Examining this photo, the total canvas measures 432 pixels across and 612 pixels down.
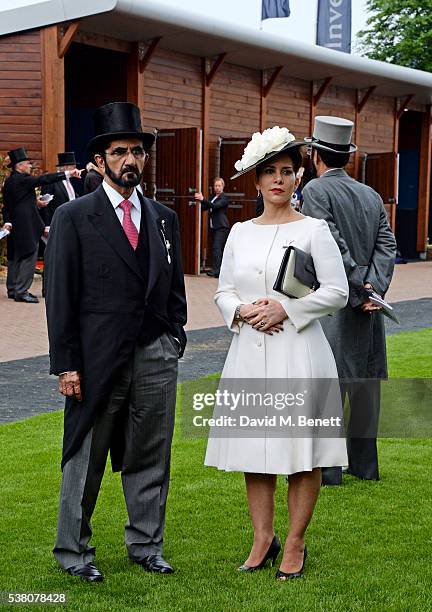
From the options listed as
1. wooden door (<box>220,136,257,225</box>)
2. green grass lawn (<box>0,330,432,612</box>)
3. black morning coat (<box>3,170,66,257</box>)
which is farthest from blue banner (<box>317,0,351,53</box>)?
green grass lawn (<box>0,330,432,612</box>)

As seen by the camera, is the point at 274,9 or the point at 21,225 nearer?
the point at 21,225

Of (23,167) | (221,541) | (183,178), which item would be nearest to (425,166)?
(183,178)

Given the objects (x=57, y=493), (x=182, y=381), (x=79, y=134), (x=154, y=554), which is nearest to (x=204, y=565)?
(x=154, y=554)

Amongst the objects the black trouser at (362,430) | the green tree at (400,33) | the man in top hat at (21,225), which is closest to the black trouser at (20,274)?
the man in top hat at (21,225)

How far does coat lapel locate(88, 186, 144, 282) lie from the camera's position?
13.9 ft

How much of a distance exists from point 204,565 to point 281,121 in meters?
18.3

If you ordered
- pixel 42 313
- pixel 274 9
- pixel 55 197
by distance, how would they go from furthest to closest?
pixel 274 9, pixel 55 197, pixel 42 313

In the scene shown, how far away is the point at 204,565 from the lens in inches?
176

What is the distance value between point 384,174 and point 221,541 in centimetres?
1997

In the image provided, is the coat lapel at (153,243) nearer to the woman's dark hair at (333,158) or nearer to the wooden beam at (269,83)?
the woman's dark hair at (333,158)

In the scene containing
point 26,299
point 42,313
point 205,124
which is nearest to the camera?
point 42,313

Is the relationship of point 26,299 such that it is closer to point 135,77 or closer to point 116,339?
point 135,77

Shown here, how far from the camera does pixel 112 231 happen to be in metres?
4.24

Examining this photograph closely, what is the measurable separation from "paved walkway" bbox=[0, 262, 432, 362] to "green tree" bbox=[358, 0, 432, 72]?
23602 millimetres
